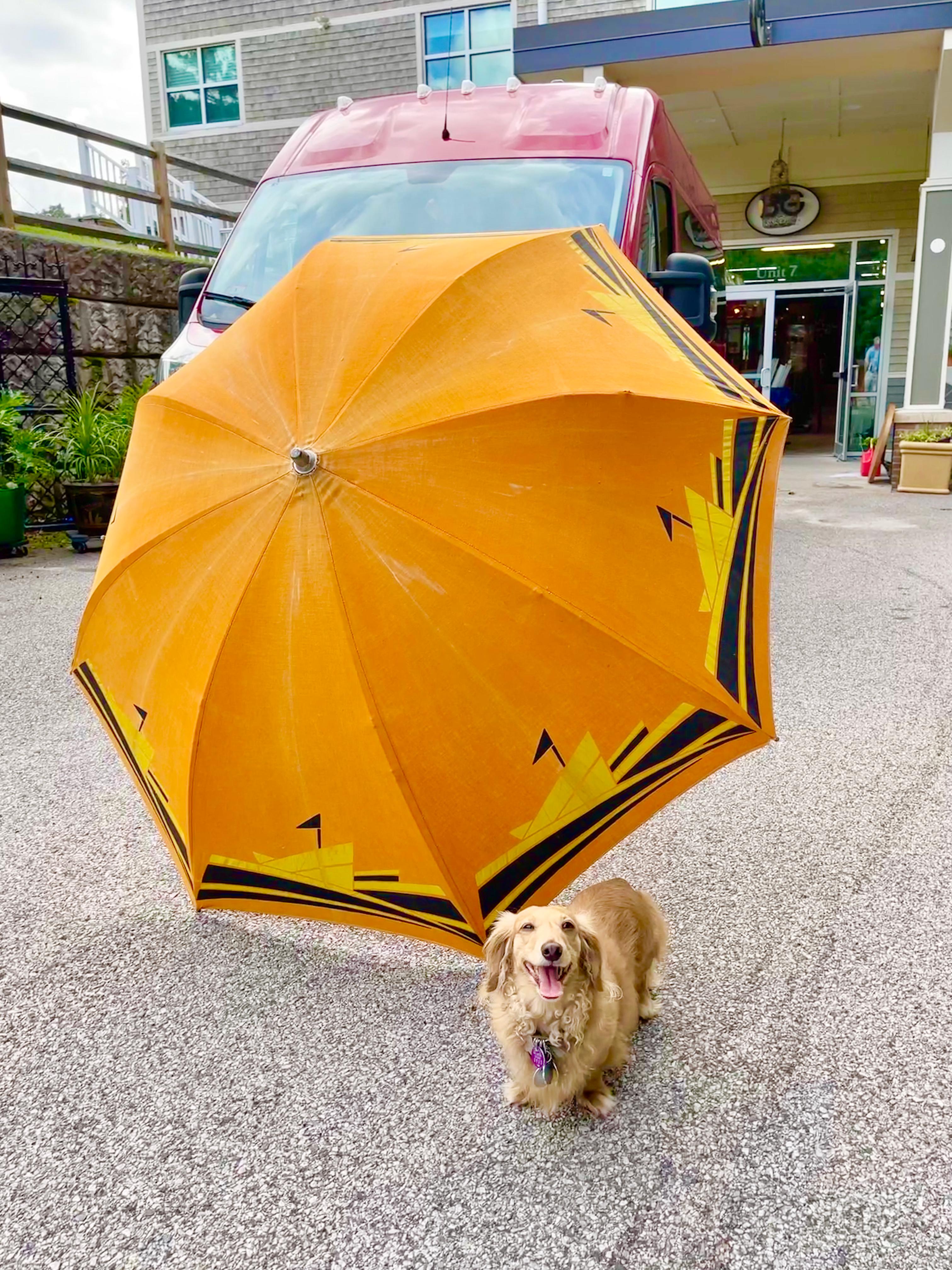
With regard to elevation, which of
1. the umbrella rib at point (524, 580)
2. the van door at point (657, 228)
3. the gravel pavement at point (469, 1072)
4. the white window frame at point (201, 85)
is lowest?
the gravel pavement at point (469, 1072)

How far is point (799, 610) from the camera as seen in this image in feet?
21.2

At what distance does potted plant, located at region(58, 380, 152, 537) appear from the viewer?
9133mm

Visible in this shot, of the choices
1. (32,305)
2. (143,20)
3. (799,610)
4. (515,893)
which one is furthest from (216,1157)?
(143,20)

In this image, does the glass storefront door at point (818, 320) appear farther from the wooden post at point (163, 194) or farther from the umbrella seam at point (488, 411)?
the umbrella seam at point (488, 411)

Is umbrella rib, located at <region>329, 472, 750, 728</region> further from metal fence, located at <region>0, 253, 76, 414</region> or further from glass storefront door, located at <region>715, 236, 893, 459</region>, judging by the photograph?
glass storefront door, located at <region>715, 236, 893, 459</region>


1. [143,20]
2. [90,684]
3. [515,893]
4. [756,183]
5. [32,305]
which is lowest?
[515,893]

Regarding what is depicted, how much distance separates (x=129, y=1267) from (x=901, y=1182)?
1540 mm

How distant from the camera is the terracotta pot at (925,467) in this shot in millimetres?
11352

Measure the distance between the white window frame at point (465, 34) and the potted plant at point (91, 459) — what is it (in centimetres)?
1125

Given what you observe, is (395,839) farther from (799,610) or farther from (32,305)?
(32,305)

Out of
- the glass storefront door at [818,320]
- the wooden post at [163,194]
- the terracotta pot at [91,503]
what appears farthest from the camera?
the glass storefront door at [818,320]

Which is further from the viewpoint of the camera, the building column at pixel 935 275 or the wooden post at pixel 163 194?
the wooden post at pixel 163 194

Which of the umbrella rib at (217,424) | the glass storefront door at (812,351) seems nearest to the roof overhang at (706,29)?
the glass storefront door at (812,351)

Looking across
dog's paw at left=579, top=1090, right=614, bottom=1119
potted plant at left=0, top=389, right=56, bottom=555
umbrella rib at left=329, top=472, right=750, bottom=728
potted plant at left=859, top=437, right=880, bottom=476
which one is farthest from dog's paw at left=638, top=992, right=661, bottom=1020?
potted plant at left=859, top=437, right=880, bottom=476
